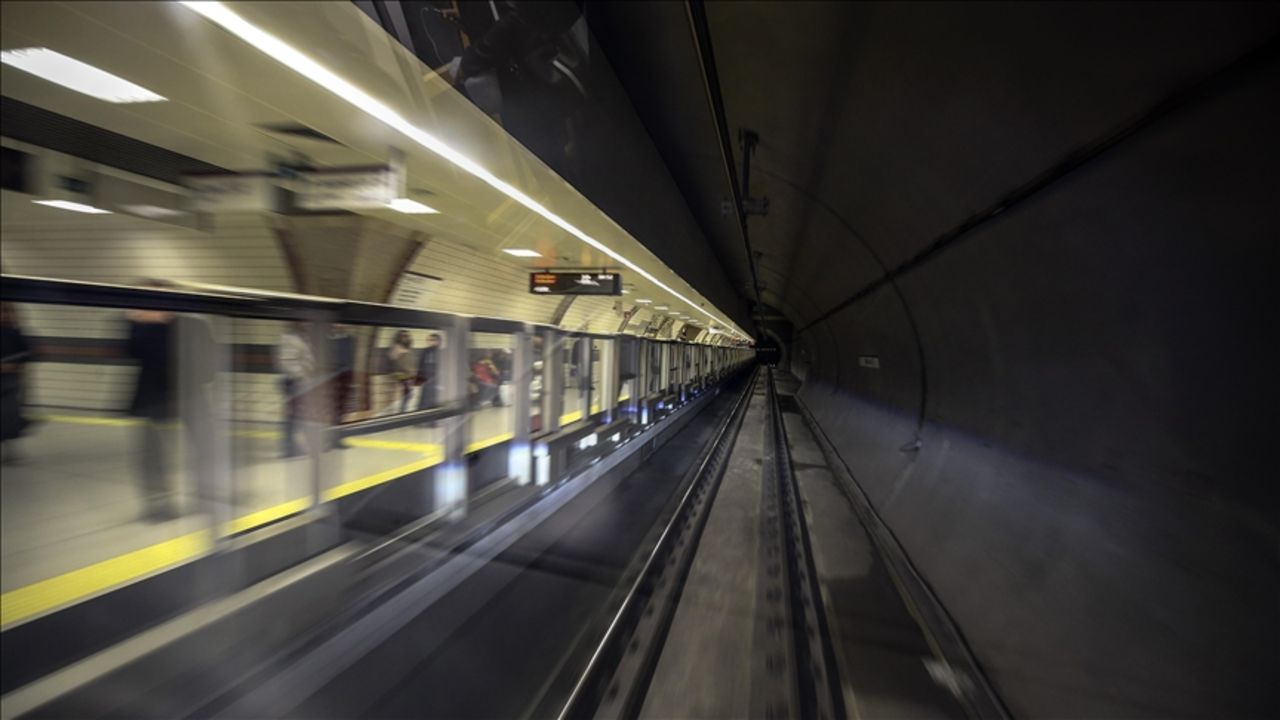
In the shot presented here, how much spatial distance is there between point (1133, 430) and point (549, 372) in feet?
16.7

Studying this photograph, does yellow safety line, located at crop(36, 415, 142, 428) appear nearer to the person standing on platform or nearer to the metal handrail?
the person standing on platform

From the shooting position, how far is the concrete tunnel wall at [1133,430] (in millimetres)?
1815

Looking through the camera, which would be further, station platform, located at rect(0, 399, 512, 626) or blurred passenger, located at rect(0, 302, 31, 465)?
station platform, located at rect(0, 399, 512, 626)

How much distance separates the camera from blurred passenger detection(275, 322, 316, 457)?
3170 millimetres

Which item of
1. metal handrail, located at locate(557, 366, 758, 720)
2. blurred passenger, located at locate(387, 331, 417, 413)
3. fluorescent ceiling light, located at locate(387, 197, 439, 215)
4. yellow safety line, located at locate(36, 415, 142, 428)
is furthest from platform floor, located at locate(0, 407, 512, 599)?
fluorescent ceiling light, located at locate(387, 197, 439, 215)

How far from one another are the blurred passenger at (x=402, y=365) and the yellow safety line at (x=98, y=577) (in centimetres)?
178

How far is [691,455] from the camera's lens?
9977mm

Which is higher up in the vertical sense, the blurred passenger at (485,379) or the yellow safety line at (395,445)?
the blurred passenger at (485,379)

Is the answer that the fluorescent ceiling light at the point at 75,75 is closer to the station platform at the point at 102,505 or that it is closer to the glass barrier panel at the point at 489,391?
the station platform at the point at 102,505

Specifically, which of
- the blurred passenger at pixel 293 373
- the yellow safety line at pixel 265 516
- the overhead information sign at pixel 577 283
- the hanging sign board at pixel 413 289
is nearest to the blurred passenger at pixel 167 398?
the yellow safety line at pixel 265 516

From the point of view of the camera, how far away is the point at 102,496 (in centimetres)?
290

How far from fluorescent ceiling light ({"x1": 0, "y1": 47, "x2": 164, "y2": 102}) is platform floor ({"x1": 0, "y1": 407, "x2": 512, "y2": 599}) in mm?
2113

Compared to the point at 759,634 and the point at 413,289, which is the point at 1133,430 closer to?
the point at 759,634

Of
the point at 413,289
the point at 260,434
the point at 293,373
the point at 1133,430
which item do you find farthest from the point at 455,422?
the point at 413,289
